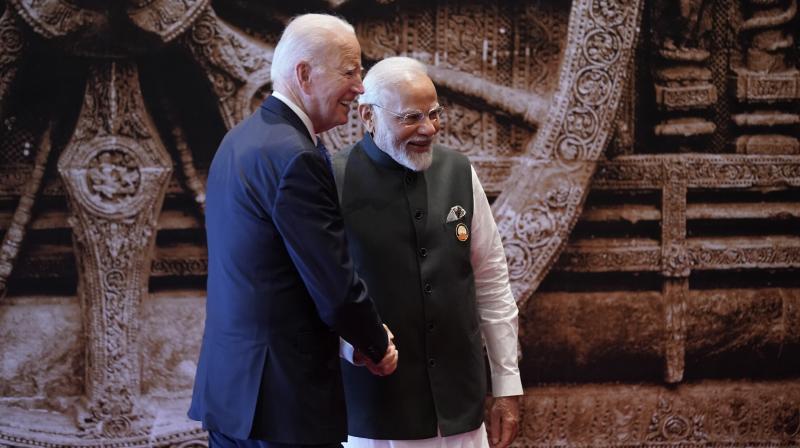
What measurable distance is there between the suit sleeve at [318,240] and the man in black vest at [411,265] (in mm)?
335

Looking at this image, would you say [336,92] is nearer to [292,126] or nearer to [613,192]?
[292,126]

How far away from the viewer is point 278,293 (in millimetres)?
1961

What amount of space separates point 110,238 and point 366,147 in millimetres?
1430

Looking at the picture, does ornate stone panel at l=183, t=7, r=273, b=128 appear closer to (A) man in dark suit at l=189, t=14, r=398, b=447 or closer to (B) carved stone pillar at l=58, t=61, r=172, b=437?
(B) carved stone pillar at l=58, t=61, r=172, b=437

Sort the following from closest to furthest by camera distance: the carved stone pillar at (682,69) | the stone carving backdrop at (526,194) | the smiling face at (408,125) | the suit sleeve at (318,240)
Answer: the suit sleeve at (318,240) → the smiling face at (408,125) → the stone carving backdrop at (526,194) → the carved stone pillar at (682,69)

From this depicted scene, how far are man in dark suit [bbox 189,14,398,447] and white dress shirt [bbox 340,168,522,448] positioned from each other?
0.41 meters

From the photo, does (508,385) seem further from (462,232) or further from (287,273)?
(287,273)

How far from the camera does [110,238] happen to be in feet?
11.1

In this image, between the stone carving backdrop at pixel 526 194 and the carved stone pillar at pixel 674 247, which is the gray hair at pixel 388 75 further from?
the carved stone pillar at pixel 674 247

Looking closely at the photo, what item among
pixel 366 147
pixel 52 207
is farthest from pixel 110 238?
pixel 366 147

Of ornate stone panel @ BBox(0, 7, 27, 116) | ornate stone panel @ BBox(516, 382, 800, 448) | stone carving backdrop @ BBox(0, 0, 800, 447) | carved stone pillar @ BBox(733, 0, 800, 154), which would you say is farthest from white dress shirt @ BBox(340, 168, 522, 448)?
ornate stone panel @ BBox(0, 7, 27, 116)

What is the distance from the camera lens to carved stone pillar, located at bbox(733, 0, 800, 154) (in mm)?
3609

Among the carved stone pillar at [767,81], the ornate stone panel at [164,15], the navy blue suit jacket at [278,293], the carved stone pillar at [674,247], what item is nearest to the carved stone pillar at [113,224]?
the ornate stone panel at [164,15]

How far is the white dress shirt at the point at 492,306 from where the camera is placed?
239 centimetres
